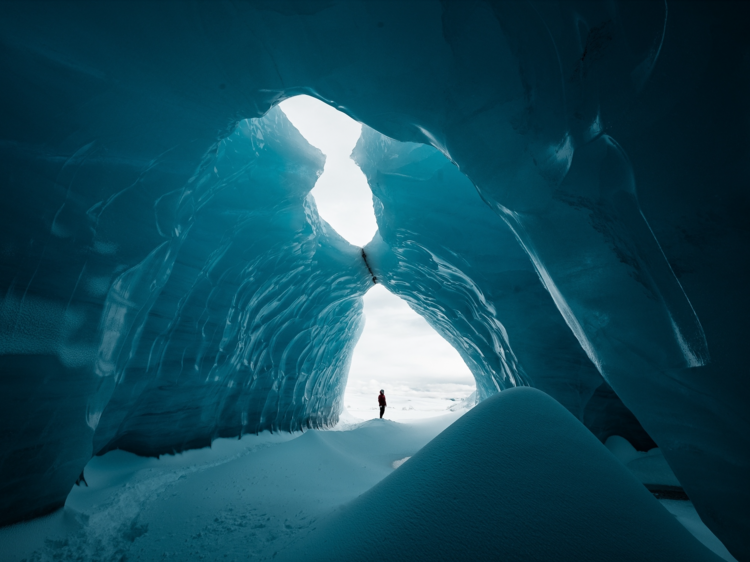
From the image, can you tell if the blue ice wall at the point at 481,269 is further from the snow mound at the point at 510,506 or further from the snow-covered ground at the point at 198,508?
the snow mound at the point at 510,506

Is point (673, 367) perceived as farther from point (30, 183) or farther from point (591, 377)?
point (30, 183)

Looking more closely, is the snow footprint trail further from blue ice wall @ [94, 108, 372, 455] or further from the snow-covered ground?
blue ice wall @ [94, 108, 372, 455]

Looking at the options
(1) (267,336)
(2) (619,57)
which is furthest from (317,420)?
(2) (619,57)

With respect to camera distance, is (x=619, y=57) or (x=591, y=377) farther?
(x=591, y=377)

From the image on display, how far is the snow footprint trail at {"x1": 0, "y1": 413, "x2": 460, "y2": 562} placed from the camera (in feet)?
8.93

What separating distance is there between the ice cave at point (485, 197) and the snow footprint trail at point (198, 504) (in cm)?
4

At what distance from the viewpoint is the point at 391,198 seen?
7492 mm

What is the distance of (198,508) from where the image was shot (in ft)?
11.7

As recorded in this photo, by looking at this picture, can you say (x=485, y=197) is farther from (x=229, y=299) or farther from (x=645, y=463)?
(x=229, y=299)

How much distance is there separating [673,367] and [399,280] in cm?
880

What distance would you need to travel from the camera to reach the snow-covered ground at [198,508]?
2711 millimetres

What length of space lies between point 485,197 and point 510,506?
3.01 metres

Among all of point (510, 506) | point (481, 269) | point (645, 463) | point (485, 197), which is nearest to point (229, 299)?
point (481, 269)

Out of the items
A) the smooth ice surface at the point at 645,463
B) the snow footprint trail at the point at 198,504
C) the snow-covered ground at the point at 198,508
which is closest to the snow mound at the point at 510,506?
the snow-covered ground at the point at 198,508
